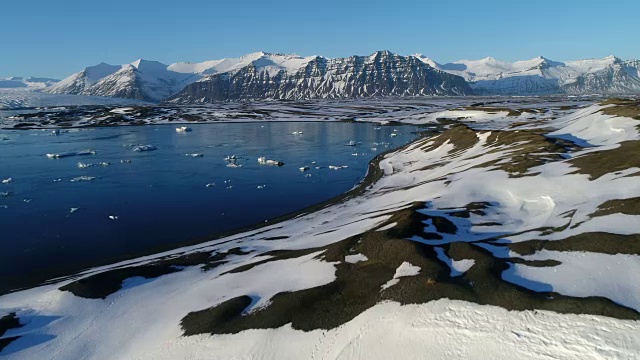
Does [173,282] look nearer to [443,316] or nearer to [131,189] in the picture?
[443,316]

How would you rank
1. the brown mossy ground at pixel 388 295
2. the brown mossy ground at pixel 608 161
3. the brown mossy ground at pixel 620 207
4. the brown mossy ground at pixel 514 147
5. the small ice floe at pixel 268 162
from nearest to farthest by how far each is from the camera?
the brown mossy ground at pixel 388 295, the brown mossy ground at pixel 620 207, the brown mossy ground at pixel 608 161, the brown mossy ground at pixel 514 147, the small ice floe at pixel 268 162

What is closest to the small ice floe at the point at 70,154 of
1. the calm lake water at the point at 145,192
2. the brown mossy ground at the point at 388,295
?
the calm lake water at the point at 145,192

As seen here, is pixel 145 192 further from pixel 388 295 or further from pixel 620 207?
pixel 620 207

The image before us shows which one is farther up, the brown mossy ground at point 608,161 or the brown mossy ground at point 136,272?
the brown mossy ground at point 608,161

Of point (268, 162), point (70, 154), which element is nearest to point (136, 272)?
point (268, 162)

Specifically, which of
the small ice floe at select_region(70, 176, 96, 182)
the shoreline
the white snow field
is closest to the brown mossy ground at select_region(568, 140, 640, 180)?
the white snow field

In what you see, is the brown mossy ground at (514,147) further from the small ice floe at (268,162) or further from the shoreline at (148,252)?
the small ice floe at (268,162)

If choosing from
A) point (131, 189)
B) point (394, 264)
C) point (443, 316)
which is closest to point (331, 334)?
point (443, 316)
